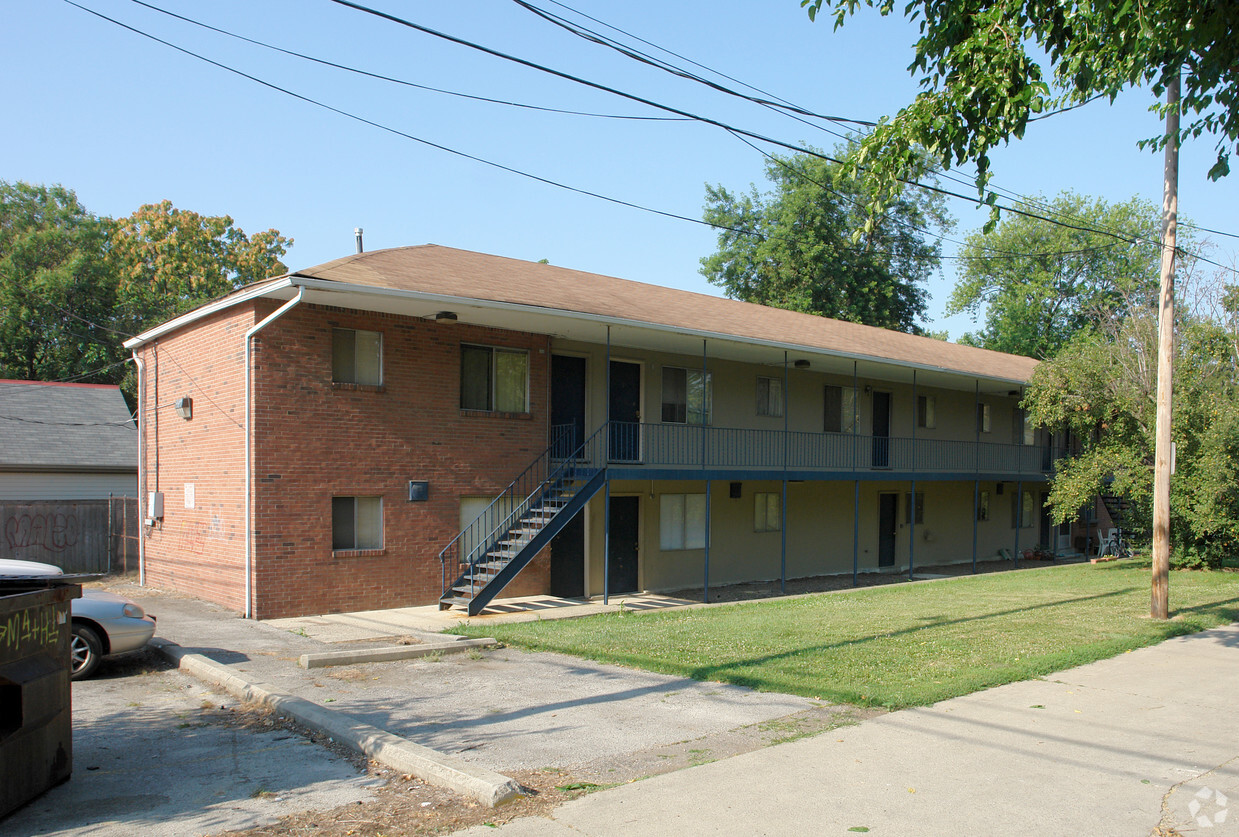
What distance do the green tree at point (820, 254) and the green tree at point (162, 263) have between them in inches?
930

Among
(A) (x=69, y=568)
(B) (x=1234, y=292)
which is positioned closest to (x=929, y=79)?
(B) (x=1234, y=292)

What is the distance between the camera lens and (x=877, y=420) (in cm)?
2420

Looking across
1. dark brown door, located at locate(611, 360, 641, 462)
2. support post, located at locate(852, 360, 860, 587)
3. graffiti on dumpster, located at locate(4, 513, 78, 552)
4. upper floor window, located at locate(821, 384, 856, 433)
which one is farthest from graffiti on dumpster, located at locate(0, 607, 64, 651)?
upper floor window, located at locate(821, 384, 856, 433)

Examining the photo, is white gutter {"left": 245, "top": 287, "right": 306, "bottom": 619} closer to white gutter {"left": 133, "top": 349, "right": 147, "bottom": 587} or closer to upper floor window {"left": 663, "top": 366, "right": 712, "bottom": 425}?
white gutter {"left": 133, "top": 349, "right": 147, "bottom": 587}

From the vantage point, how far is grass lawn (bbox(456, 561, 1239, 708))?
9195 millimetres

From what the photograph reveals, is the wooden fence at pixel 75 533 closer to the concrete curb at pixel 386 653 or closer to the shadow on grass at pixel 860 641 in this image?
the concrete curb at pixel 386 653

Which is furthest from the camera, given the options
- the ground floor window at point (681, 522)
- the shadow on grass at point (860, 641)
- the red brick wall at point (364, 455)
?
the ground floor window at point (681, 522)

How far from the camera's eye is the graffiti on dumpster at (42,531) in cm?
1962

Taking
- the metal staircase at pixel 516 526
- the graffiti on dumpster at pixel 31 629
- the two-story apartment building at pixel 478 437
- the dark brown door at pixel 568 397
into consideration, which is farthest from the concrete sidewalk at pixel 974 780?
the dark brown door at pixel 568 397

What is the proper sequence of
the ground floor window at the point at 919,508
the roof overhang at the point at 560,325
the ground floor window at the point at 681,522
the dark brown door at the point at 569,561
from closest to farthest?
the roof overhang at the point at 560,325
the dark brown door at the point at 569,561
the ground floor window at the point at 681,522
the ground floor window at the point at 919,508

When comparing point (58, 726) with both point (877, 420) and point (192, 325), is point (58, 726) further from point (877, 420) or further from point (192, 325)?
point (877, 420)

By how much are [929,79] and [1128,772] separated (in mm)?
6633

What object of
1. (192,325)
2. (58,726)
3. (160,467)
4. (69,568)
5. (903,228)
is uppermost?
(903,228)

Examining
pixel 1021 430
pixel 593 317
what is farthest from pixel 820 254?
pixel 593 317
